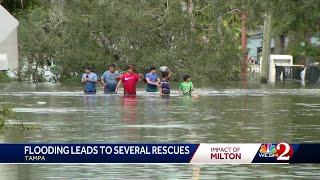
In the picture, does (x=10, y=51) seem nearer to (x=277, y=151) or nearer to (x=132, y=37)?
(x=277, y=151)

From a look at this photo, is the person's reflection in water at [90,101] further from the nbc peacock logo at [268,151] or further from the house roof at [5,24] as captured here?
the nbc peacock logo at [268,151]

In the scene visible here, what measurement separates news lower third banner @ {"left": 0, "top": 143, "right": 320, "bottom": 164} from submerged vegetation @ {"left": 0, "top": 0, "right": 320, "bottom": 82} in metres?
39.6

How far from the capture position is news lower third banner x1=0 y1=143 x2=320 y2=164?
1312 cm

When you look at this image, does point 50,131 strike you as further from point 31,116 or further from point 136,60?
point 136,60

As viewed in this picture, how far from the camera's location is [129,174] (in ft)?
46.0

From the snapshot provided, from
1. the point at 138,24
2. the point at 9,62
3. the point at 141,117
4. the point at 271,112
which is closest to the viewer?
the point at 9,62

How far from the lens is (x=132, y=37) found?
2168 inches

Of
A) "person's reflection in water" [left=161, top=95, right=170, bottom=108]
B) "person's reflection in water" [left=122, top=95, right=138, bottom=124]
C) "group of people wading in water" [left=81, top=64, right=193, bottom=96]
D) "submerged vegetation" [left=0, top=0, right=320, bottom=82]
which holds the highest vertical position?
"submerged vegetation" [left=0, top=0, right=320, bottom=82]

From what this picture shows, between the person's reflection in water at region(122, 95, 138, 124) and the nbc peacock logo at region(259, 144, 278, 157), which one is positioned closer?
the nbc peacock logo at region(259, 144, 278, 157)

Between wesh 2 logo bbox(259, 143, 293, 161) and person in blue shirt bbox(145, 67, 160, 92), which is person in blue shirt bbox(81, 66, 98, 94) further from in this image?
wesh 2 logo bbox(259, 143, 293, 161)

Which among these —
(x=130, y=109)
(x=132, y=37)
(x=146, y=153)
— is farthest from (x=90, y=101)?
(x=146, y=153)

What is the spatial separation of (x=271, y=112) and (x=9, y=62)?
16695 mm

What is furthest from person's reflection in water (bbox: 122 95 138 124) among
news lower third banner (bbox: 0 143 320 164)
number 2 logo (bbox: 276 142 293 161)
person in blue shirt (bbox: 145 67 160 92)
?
number 2 logo (bbox: 276 142 293 161)

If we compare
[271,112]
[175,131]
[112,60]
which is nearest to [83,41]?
[112,60]
